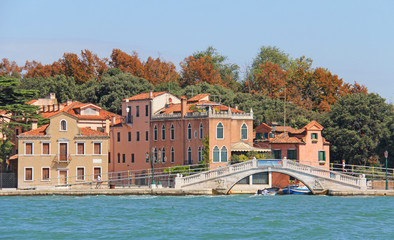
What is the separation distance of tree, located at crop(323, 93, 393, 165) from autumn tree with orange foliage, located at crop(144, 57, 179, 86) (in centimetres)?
3174

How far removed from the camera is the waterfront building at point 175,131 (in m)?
70.7

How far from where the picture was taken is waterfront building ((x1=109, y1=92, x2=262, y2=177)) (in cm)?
7069

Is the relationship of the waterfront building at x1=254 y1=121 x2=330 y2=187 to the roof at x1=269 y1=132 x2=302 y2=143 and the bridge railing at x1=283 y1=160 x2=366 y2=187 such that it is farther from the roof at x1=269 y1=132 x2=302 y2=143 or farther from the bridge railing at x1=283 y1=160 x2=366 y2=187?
the bridge railing at x1=283 y1=160 x2=366 y2=187

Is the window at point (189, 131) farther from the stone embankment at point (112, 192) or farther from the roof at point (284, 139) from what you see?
the stone embankment at point (112, 192)

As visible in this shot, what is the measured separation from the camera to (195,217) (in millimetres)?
50594

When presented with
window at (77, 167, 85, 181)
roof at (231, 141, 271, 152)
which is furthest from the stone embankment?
roof at (231, 141, 271, 152)

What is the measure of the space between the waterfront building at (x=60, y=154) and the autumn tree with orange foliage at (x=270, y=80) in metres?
35.1

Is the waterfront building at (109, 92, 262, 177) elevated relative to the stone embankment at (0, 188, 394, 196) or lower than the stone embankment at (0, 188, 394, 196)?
elevated

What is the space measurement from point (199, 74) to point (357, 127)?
31.1 meters

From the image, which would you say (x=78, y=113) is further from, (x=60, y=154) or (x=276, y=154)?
(x=276, y=154)

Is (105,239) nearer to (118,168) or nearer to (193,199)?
(193,199)

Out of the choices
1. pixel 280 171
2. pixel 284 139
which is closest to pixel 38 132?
pixel 280 171

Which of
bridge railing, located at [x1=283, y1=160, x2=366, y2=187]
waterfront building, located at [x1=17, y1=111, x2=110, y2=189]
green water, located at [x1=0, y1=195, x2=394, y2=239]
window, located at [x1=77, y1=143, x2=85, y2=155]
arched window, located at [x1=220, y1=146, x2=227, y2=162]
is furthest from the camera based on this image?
arched window, located at [x1=220, y1=146, x2=227, y2=162]

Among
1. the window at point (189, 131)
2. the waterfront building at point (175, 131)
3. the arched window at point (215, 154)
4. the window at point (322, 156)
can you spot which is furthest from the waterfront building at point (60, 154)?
the window at point (322, 156)
